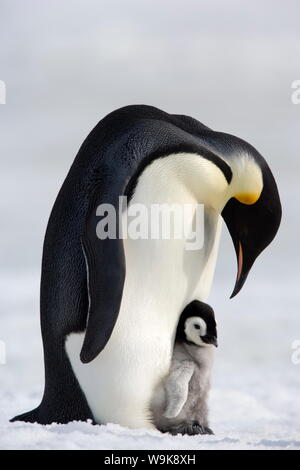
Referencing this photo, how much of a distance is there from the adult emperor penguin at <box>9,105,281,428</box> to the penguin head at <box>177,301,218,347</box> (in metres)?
0.03

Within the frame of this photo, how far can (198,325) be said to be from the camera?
423 cm

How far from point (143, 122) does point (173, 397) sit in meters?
0.93

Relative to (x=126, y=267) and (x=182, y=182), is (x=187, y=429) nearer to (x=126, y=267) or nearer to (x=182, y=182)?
(x=126, y=267)

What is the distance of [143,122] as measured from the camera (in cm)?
427

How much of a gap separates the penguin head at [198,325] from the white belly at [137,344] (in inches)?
2.2

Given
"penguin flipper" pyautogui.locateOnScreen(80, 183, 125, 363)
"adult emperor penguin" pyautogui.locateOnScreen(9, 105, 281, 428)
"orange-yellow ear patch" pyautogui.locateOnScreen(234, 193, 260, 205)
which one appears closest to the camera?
"penguin flipper" pyautogui.locateOnScreen(80, 183, 125, 363)

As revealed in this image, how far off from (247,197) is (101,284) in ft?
2.51

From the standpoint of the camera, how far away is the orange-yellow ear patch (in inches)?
176

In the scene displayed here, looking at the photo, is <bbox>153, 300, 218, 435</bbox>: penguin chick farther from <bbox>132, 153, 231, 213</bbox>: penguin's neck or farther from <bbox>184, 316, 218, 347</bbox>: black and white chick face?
<bbox>132, 153, 231, 213</bbox>: penguin's neck

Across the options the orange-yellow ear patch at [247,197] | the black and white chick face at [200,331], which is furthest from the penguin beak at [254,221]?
the black and white chick face at [200,331]

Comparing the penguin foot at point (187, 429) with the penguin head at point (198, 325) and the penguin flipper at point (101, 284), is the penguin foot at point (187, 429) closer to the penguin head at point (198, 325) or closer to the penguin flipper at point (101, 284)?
the penguin head at point (198, 325)

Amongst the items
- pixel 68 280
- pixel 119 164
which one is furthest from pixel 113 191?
pixel 68 280

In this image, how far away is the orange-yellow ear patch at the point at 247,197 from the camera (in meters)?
4.48

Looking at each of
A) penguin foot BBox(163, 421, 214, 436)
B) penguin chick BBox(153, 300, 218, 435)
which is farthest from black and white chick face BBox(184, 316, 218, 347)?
penguin foot BBox(163, 421, 214, 436)
